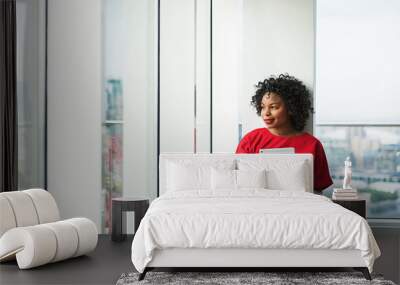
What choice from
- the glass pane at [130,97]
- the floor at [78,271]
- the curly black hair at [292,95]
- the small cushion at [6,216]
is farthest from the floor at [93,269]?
the curly black hair at [292,95]

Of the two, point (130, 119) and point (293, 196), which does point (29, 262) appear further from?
point (130, 119)

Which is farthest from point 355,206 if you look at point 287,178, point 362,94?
point 362,94

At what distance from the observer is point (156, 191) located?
22.9ft

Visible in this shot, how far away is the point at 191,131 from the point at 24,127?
1.67 m

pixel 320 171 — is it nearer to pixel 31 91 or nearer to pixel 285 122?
pixel 285 122

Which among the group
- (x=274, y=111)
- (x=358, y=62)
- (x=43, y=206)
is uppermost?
(x=358, y=62)

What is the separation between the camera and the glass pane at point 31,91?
6598mm

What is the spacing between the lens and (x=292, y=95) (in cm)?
671

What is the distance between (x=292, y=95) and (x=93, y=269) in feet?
9.36

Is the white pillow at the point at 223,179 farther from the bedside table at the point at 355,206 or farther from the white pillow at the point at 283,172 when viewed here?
the bedside table at the point at 355,206

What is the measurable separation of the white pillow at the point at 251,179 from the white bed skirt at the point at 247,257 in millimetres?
1515

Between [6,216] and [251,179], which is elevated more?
[251,179]

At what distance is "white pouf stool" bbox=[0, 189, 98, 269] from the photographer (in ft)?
15.6

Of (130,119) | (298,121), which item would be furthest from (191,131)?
(298,121)
